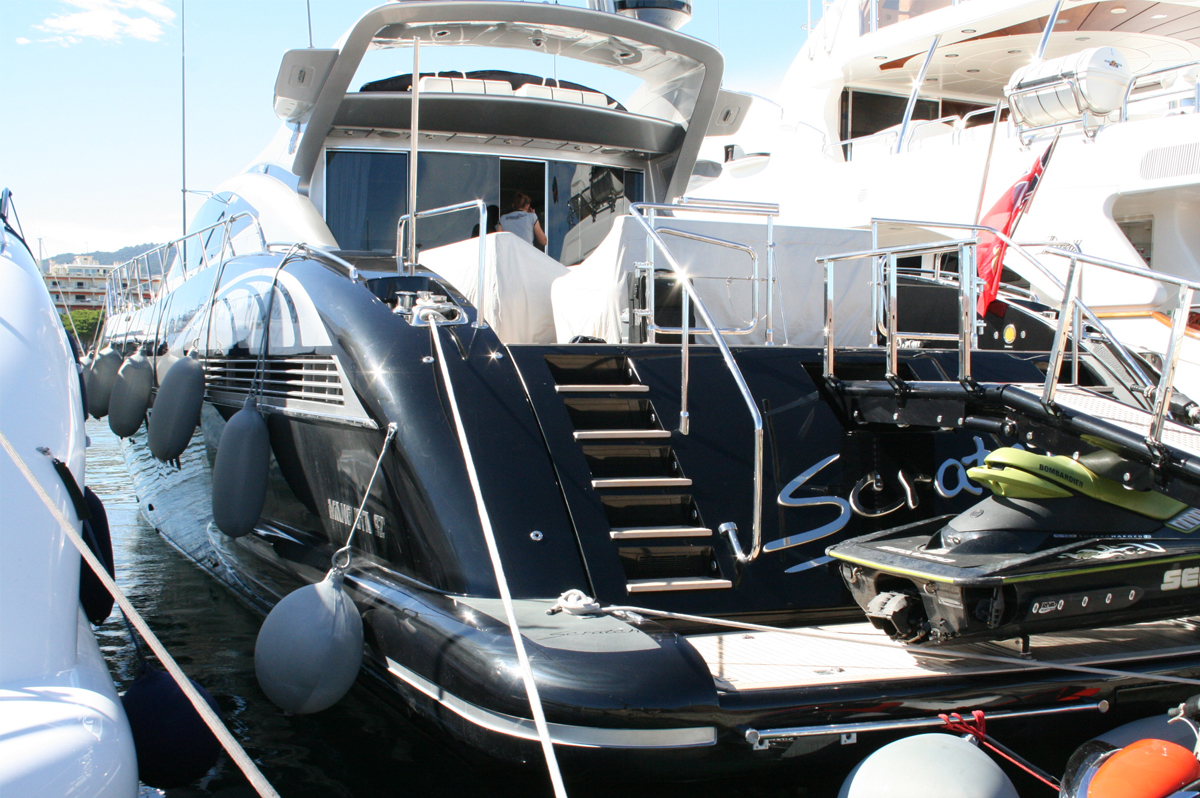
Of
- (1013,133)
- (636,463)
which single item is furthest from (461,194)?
(1013,133)

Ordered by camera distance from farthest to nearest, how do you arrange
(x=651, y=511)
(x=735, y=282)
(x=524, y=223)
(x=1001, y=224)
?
(x=1001, y=224) → (x=524, y=223) → (x=735, y=282) → (x=651, y=511)

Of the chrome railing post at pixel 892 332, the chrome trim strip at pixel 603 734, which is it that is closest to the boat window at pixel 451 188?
the chrome railing post at pixel 892 332

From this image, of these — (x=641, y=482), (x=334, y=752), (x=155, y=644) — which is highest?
(x=641, y=482)

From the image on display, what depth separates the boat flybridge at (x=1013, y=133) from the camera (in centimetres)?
1060

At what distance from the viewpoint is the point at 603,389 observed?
406 centimetres

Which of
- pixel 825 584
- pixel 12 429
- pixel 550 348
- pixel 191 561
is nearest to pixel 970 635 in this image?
pixel 825 584

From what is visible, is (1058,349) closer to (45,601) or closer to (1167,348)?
(1167,348)

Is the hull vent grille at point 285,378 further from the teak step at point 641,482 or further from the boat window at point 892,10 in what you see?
the boat window at point 892,10

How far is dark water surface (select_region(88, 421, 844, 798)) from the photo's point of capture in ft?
10.4

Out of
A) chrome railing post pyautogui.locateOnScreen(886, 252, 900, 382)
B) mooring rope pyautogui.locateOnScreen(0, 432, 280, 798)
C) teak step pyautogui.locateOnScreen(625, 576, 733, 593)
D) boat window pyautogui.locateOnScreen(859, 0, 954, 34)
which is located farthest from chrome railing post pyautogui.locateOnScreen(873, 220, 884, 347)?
boat window pyautogui.locateOnScreen(859, 0, 954, 34)

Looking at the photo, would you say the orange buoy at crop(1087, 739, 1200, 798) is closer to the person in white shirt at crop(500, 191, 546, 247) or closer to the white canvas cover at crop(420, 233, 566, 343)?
the white canvas cover at crop(420, 233, 566, 343)

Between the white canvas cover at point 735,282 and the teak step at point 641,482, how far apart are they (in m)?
1.28

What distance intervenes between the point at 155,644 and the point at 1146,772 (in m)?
2.74

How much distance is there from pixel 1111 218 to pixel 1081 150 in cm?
92
